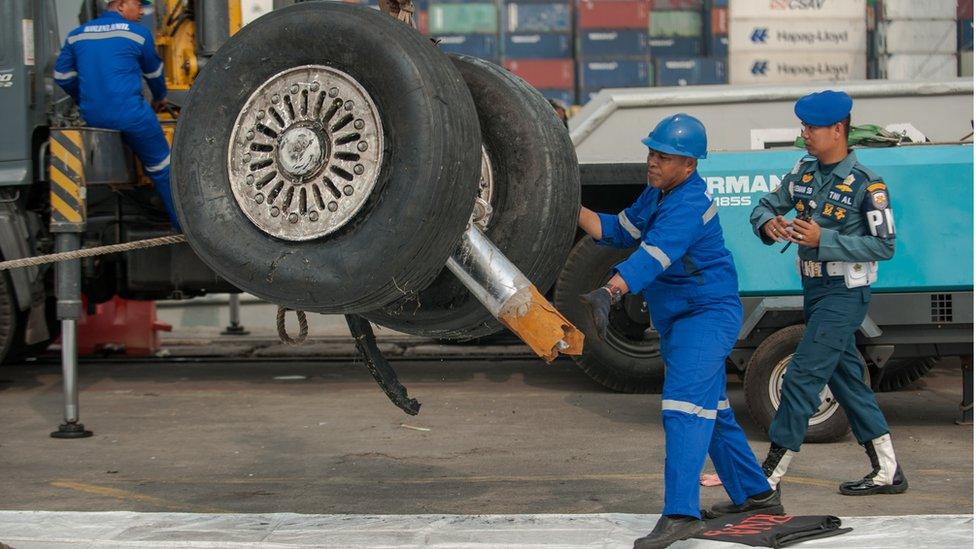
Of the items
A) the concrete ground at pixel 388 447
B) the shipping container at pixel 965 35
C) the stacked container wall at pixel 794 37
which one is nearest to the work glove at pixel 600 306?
the concrete ground at pixel 388 447

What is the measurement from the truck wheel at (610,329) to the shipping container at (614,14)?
41.1 ft

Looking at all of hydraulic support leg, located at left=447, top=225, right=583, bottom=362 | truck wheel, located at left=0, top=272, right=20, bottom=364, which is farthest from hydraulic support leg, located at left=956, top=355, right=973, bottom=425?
truck wheel, located at left=0, top=272, right=20, bottom=364

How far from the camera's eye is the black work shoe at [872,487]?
647 centimetres

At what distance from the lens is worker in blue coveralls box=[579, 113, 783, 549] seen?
5.18 metres

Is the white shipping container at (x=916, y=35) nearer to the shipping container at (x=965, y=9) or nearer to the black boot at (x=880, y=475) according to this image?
the shipping container at (x=965, y=9)

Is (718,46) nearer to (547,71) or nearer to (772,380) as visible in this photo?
(547,71)

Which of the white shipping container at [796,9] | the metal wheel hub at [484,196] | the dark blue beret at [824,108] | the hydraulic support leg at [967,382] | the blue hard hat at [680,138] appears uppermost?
the white shipping container at [796,9]

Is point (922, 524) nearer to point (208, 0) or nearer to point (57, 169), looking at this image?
point (57, 169)

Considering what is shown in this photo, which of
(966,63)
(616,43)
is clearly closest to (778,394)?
(966,63)

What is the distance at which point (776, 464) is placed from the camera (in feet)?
20.6

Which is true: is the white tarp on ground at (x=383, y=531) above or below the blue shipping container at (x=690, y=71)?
below

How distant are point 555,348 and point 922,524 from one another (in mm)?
1612

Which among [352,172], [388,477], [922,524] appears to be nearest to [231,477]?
[388,477]

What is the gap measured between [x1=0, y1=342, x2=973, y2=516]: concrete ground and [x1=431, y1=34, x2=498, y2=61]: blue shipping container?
1157cm
